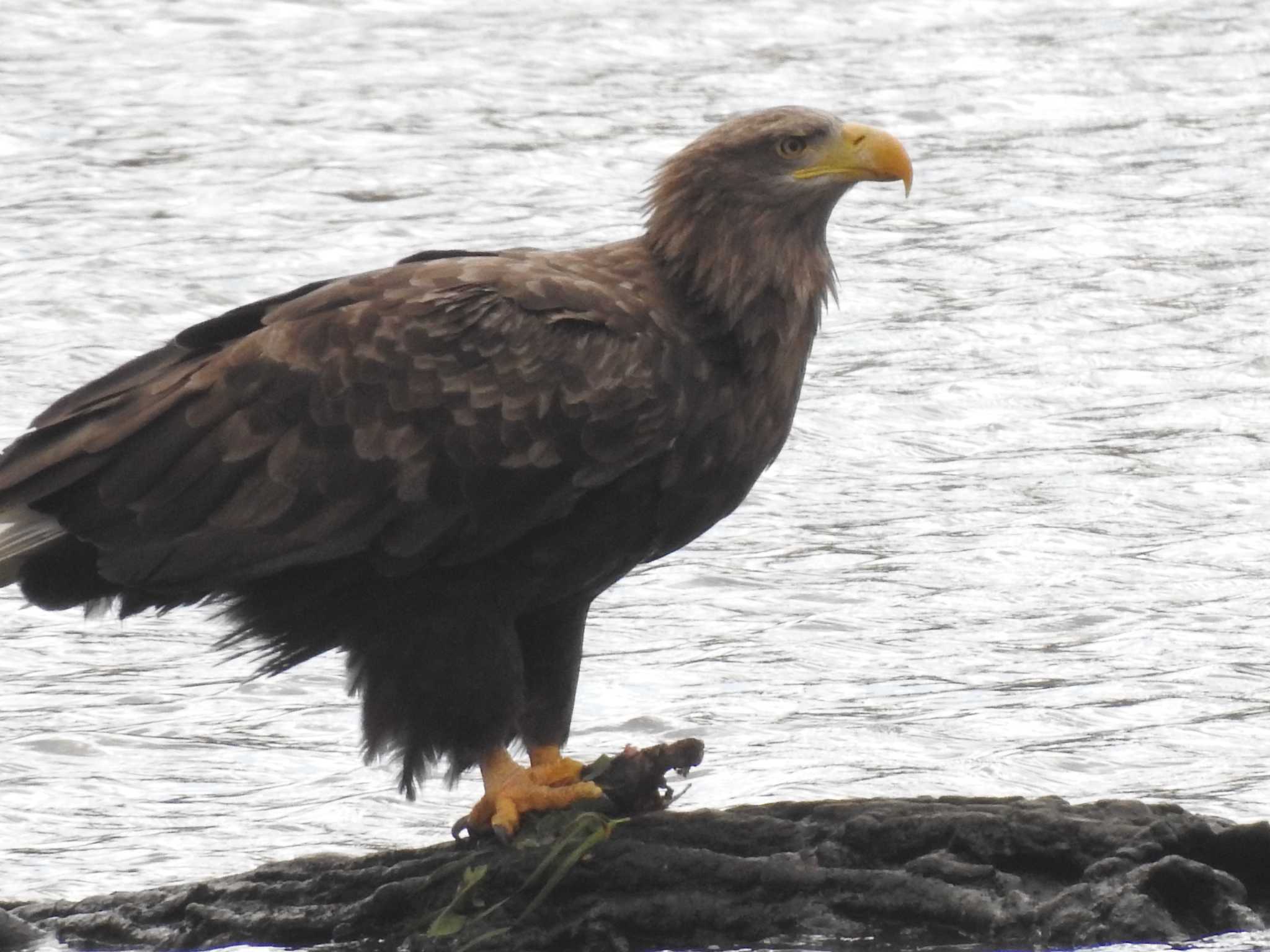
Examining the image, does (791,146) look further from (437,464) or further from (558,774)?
(558,774)

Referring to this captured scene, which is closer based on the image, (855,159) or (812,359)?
(855,159)

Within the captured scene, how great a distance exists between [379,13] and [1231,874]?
1428cm

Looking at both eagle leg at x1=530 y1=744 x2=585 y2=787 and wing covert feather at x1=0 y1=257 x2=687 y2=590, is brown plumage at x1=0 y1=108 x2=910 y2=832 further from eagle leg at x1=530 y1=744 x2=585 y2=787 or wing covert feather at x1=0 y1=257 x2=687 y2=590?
eagle leg at x1=530 y1=744 x2=585 y2=787

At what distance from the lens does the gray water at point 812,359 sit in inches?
353

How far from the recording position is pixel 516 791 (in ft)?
21.7

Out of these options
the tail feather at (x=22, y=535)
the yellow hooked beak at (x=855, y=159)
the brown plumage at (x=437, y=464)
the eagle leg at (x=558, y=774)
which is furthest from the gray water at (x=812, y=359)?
the yellow hooked beak at (x=855, y=159)

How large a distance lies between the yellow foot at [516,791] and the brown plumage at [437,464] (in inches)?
2.6

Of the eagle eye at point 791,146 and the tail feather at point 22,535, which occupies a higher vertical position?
the eagle eye at point 791,146

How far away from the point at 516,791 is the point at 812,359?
6.77m

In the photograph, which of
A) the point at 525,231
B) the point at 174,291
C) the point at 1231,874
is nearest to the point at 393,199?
the point at 525,231

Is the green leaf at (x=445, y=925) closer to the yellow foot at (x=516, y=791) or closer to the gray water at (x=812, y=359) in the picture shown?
the yellow foot at (x=516, y=791)

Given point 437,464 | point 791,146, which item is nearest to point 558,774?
point 437,464

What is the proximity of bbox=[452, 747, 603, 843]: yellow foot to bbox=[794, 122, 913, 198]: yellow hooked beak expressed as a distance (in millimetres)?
1619

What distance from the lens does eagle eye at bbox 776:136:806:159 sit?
277 inches
